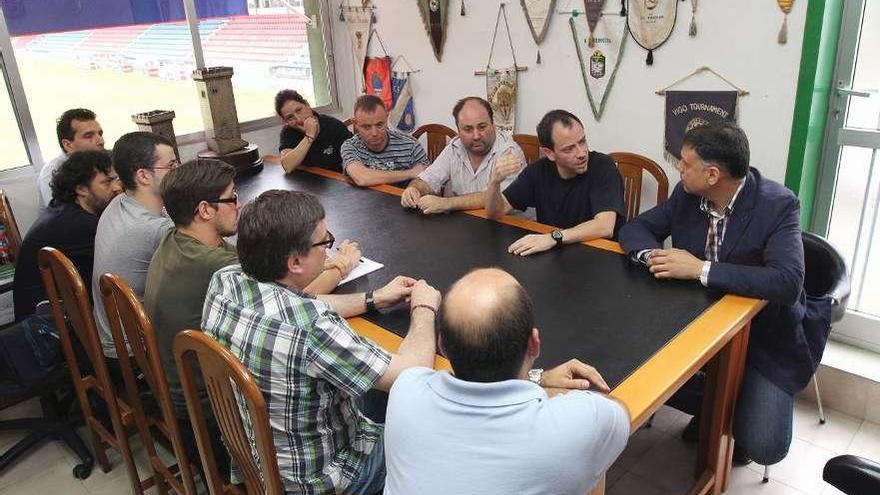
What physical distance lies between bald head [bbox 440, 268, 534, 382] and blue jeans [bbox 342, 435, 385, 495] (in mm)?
496

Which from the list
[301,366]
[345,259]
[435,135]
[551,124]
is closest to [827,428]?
[551,124]

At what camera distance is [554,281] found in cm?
184

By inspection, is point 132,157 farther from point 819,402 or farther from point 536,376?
point 819,402

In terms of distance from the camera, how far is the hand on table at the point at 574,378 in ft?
4.28

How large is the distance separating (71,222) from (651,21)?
7.92 ft

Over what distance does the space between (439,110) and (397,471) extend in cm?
308

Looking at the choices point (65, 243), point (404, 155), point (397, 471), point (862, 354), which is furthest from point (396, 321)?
point (862, 354)

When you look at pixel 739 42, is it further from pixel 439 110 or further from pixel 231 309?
pixel 231 309

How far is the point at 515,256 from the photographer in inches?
79.9

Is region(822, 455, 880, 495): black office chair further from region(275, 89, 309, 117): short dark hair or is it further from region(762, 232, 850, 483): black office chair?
region(275, 89, 309, 117): short dark hair

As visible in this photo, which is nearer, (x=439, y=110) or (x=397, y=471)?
(x=397, y=471)

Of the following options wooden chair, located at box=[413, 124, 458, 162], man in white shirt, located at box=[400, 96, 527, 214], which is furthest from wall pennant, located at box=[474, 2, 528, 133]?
man in white shirt, located at box=[400, 96, 527, 214]

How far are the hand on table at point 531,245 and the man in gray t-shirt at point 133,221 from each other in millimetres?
1133

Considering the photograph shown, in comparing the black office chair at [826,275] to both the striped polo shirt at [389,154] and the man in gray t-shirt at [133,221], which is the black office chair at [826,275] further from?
the man in gray t-shirt at [133,221]
